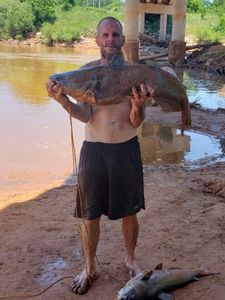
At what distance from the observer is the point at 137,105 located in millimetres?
3682

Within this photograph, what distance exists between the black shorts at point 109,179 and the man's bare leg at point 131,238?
0.56 feet

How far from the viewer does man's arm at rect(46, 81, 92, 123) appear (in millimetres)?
3488

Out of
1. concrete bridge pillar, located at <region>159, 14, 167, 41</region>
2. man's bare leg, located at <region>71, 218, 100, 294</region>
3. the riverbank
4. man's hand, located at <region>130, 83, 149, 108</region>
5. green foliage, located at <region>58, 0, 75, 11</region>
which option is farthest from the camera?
green foliage, located at <region>58, 0, 75, 11</region>

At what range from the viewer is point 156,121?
12570 millimetres

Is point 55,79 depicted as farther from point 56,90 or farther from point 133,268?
point 133,268

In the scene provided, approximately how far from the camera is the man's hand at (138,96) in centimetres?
357

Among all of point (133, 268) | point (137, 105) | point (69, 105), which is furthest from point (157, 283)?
point (69, 105)

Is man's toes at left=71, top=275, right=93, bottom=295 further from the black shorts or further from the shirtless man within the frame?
the black shorts

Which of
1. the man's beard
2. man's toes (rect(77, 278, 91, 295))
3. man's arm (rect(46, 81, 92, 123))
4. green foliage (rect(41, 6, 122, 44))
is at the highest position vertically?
the man's beard

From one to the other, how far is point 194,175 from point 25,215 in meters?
3.01

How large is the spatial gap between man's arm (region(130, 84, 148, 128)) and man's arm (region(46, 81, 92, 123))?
357 millimetres

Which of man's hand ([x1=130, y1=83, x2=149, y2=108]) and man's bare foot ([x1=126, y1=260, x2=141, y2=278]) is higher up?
man's hand ([x1=130, y1=83, x2=149, y2=108])

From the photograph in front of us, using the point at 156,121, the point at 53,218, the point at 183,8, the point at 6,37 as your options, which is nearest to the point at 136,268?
the point at 53,218

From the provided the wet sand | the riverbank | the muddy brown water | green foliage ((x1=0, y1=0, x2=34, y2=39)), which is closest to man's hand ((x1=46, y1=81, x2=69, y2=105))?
the wet sand
